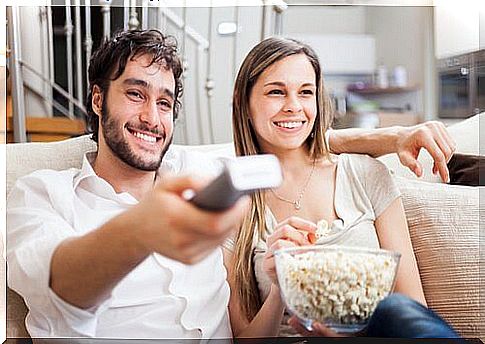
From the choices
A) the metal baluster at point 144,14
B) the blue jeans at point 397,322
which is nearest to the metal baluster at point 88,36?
the metal baluster at point 144,14

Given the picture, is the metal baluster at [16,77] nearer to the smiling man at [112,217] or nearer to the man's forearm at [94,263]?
the smiling man at [112,217]

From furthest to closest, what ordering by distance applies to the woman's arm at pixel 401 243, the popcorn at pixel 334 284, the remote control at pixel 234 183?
the woman's arm at pixel 401 243 → the popcorn at pixel 334 284 → the remote control at pixel 234 183

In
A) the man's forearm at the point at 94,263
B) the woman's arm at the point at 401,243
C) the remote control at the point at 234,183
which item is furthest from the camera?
the woman's arm at the point at 401,243

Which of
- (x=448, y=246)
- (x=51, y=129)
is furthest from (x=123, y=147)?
(x=448, y=246)

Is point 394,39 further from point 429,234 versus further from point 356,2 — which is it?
point 429,234

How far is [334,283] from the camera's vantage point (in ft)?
4.90

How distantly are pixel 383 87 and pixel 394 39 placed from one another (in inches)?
4.0

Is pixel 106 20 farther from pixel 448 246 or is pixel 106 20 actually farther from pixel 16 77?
pixel 448 246

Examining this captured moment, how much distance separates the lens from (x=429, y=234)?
1645 mm

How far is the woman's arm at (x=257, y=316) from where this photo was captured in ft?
5.16

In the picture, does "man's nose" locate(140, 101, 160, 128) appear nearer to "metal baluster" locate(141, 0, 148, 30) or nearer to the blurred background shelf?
"metal baluster" locate(141, 0, 148, 30)

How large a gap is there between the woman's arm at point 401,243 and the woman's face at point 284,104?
0.23 m

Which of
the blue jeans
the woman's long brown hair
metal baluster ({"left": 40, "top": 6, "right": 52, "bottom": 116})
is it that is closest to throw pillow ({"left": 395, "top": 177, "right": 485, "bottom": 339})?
the blue jeans

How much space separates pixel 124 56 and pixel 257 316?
591 millimetres
